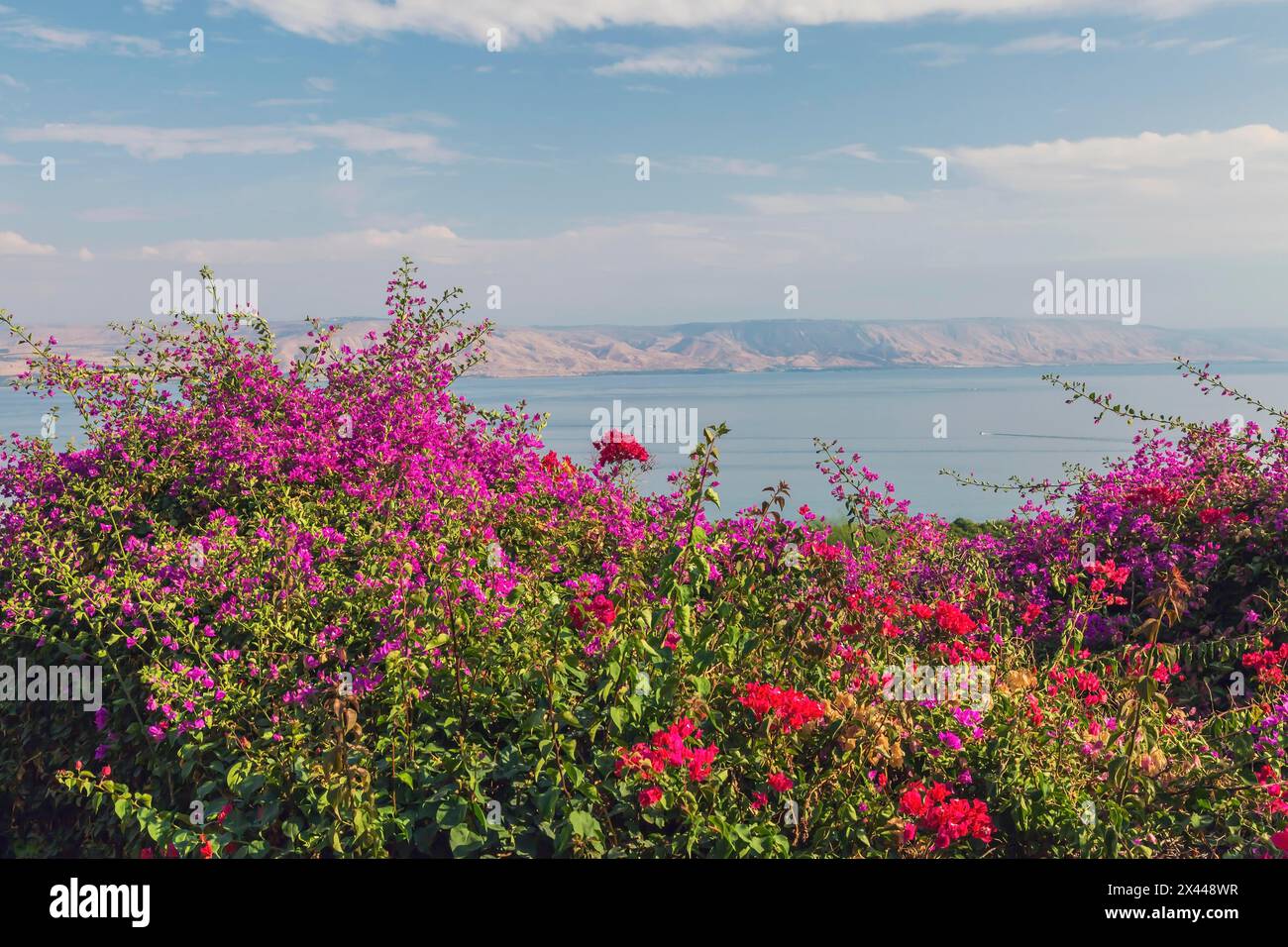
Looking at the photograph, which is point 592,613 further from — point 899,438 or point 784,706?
point 899,438

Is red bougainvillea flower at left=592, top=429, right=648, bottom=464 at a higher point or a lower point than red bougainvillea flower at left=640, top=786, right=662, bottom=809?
higher

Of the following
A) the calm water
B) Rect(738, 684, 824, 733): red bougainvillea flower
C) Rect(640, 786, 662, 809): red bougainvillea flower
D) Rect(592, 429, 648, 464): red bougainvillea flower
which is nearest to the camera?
Rect(640, 786, 662, 809): red bougainvillea flower

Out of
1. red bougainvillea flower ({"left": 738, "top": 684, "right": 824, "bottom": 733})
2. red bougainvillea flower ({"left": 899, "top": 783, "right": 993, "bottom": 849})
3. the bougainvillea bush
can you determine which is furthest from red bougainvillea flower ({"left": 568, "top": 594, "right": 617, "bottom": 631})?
red bougainvillea flower ({"left": 899, "top": 783, "right": 993, "bottom": 849})

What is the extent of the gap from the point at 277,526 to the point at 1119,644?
210 inches

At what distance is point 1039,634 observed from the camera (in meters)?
6.10

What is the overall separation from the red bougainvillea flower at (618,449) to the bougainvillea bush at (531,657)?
36 mm

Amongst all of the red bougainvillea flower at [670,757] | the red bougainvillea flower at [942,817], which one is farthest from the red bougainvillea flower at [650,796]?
the red bougainvillea flower at [942,817]

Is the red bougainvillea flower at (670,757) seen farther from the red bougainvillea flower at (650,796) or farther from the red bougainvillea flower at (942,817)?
the red bougainvillea flower at (942,817)

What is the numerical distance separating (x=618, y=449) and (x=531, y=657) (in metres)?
2.98

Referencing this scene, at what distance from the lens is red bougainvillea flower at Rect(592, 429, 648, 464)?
6.71 meters

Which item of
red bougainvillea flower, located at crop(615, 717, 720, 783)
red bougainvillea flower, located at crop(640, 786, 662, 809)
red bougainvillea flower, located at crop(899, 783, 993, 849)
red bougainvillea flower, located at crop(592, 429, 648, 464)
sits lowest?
red bougainvillea flower, located at crop(899, 783, 993, 849)

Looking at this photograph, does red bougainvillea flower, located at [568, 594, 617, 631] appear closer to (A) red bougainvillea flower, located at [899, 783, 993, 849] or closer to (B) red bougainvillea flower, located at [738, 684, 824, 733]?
(B) red bougainvillea flower, located at [738, 684, 824, 733]

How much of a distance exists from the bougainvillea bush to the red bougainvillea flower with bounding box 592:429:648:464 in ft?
0.12
